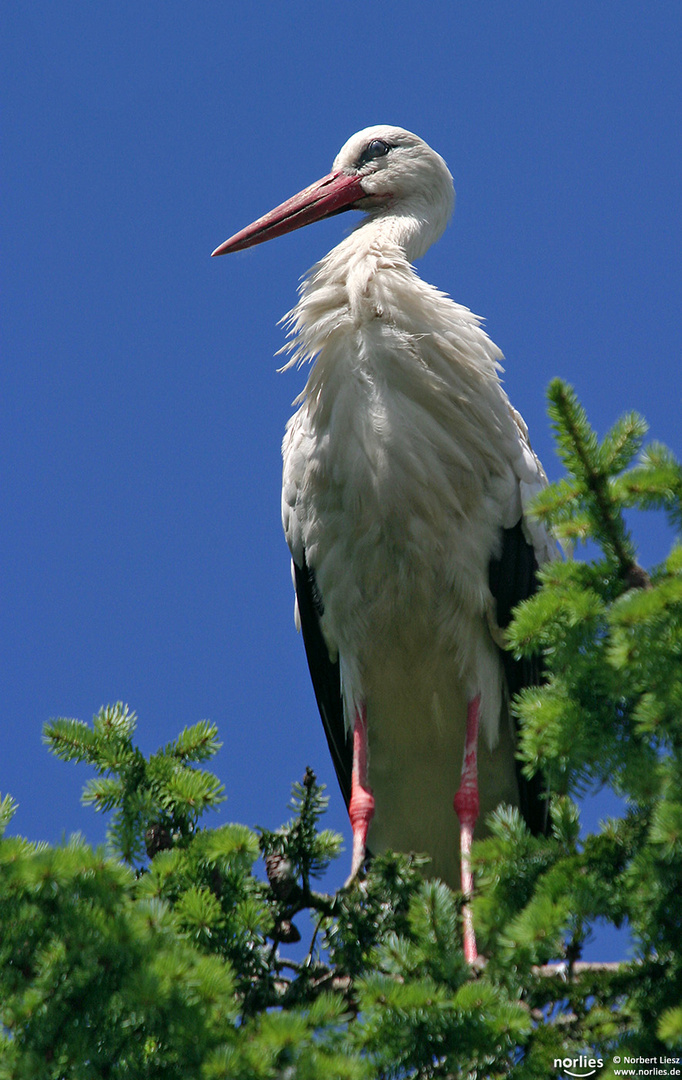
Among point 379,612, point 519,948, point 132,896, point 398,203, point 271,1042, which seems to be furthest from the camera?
point 398,203

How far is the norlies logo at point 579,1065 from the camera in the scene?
2238mm

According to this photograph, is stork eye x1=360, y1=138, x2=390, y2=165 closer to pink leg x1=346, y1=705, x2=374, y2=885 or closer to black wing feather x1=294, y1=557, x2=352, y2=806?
black wing feather x1=294, y1=557, x2=352, y2=806

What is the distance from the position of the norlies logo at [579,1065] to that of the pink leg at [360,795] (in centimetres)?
194

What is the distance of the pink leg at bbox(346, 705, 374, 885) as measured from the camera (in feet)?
14.3

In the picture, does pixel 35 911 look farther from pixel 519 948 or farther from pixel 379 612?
pixel 379 612

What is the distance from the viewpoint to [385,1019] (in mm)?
2182

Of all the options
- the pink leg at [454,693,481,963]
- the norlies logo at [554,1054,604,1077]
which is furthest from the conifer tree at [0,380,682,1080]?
the pink leg at [454,693,481,963]

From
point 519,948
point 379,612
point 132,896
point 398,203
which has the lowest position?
point 519,948

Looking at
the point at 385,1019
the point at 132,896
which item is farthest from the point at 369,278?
the point at 385,1019

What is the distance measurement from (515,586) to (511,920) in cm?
220

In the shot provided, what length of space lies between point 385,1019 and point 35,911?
681 millimetres


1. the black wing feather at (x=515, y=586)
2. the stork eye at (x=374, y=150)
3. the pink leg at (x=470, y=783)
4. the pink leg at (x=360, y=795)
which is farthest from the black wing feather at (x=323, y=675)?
the stork eye at (x=374, y=150)

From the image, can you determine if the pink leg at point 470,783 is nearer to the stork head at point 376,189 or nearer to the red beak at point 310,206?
the stork head at point 376,189

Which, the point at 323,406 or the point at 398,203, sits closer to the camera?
the point at 323,406
